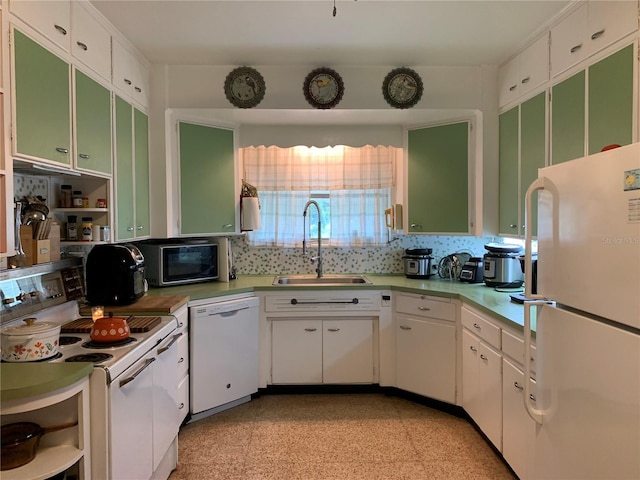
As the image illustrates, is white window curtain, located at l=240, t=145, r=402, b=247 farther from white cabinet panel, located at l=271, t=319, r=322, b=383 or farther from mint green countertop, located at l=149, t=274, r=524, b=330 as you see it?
white cabinet panel, located at l=271, t=319, r=322, b=383

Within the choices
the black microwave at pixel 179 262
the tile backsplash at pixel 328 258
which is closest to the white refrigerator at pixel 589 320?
the tile backsplash at pixel 328 258

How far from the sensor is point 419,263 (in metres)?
3.40

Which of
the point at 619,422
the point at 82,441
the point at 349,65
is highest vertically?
the point at 349,65

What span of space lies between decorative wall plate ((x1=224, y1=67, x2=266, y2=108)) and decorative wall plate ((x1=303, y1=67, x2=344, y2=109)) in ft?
1.10

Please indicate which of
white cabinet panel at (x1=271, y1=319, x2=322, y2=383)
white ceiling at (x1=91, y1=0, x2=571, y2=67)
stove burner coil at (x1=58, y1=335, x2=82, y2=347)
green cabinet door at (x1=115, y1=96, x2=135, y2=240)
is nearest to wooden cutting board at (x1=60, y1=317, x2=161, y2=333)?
stove burner coil at (x1=58, y1=335, x2=82, y2=347)

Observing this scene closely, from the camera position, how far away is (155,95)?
9.85 ft

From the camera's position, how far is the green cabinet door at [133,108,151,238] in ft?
9.18

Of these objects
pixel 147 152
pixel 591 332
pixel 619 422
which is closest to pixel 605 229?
pixel 591 332

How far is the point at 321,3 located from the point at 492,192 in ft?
5.93

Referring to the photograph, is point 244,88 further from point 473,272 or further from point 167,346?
point 473,272

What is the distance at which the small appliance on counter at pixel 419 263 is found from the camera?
11.2 ft

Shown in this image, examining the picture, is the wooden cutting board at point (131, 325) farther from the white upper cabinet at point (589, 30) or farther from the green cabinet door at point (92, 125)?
→ the white upper cabinet at point (589, 30)

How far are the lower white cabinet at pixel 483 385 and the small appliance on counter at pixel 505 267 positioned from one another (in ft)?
1.53

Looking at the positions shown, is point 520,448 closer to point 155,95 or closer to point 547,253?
point 547,253
